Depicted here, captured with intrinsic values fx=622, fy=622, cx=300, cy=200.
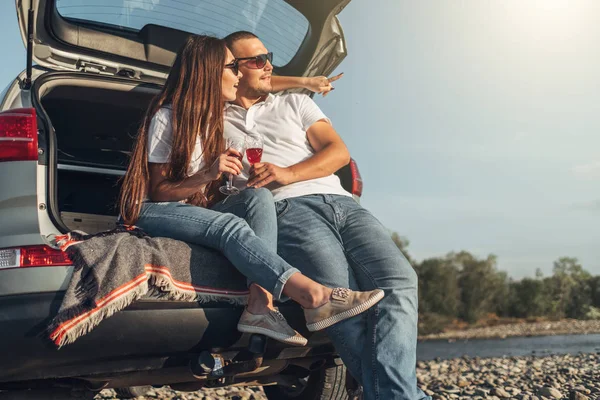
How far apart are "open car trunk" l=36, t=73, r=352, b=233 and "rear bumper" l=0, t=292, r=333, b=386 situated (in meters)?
1.04

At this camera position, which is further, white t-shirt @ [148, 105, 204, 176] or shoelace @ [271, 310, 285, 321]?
white t-shirt @ [148, 105, 204, 176]

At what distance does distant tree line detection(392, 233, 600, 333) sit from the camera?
47125mm

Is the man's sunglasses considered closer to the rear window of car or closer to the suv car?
the suv car

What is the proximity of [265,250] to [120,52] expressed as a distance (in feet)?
5.92

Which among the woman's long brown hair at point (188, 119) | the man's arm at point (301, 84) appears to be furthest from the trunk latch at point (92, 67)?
the man's arm at point (301, 84)

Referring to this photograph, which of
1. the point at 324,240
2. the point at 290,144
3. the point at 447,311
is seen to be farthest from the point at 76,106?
the point at 447,311

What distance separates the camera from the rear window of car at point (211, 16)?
12.2 feet

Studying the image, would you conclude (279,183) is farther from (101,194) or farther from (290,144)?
(101,194)

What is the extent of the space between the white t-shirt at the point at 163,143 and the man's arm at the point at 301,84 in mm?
810

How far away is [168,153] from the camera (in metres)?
2.81

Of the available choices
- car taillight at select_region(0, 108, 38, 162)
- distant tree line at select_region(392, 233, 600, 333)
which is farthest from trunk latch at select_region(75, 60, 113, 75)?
distant tree line at select_region(392, 233, 600, 333)

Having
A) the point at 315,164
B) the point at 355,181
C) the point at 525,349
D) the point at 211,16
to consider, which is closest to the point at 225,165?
the point at 315,164

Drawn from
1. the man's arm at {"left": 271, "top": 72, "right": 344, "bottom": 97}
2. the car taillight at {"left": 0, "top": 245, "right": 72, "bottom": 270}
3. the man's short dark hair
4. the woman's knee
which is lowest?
the car taillight at {"left": 0, "top": 245, "right": 72, "bottom": 270}

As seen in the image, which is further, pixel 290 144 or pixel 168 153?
pixel 290 144
